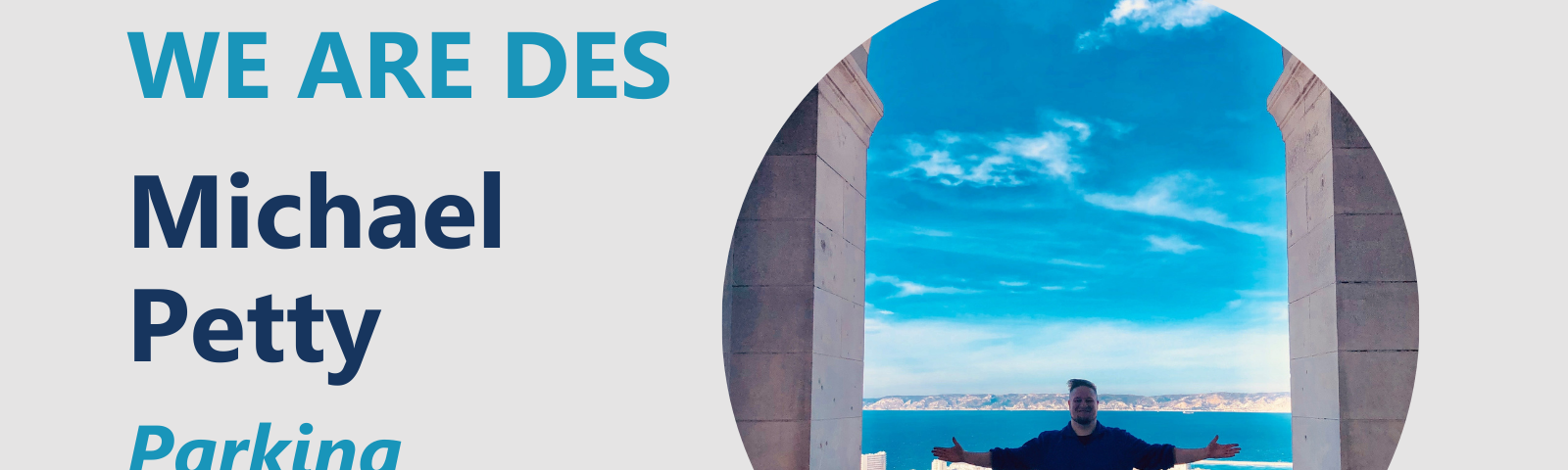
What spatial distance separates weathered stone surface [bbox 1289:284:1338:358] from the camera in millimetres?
8820

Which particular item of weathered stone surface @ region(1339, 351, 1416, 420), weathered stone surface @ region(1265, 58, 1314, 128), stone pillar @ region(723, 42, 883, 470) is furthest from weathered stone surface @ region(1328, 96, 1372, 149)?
stone pillar @ region(723, 42, 883, 470)

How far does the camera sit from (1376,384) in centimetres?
856

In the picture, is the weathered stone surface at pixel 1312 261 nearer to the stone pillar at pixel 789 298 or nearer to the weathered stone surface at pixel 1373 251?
the weathered stone surface at pixel 1373 251

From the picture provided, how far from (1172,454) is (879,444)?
14393 cm

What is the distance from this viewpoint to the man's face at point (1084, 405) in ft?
27.1

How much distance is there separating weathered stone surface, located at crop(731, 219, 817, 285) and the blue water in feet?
380

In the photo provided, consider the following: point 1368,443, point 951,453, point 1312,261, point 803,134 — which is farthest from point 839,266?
point 1368,443

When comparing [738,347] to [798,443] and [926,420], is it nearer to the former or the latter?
[798,443]

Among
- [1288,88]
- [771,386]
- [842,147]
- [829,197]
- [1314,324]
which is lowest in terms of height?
[771,386]

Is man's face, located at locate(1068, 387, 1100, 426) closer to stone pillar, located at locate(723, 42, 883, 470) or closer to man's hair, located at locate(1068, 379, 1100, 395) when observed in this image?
man's hair, located at locate(1068, 379, 1100, 395)

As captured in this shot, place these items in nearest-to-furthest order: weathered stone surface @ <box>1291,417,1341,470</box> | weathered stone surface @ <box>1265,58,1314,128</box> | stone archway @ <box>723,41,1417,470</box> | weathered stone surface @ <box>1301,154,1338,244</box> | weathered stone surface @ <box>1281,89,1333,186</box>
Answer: stone archway @ <box>723,41,1417,470</box>
weathered stone surface @ <box>1291,417,1341,470</box>
weathered stone surface @ <box>1301,154,1338,244</box>
weathered stone surface @ <box>1281,89,1333,186</box>
weathered stone surface @ <box>1265,58,1314,128</box>

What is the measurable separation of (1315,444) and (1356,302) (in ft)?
4.39

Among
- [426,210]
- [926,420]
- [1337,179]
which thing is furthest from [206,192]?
[926,420]

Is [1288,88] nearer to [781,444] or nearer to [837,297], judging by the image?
[837,297]
